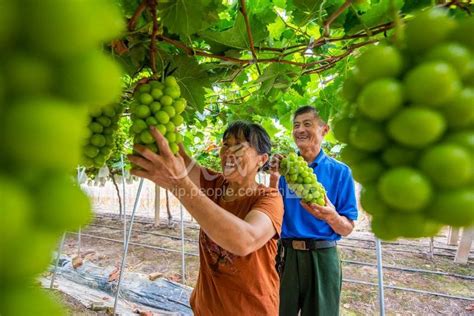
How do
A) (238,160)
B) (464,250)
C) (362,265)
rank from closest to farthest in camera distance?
(238,160), (464,250), (362,265)

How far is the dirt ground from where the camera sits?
5309 mm

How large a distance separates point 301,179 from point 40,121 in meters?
1.72


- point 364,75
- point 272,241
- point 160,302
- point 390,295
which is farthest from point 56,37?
point 390,295

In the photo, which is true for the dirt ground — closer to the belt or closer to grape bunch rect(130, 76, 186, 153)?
the belt

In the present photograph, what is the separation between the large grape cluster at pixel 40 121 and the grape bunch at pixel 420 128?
0.95 feet

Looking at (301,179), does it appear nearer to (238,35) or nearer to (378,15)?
(238,35)

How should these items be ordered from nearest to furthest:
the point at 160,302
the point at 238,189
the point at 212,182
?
the point at 238,189 → the point at 212,182 → the point at 160,302

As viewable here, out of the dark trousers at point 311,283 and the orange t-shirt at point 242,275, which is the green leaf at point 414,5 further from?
the dark trousers at point 311,283

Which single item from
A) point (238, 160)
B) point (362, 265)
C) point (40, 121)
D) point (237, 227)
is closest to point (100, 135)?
point (237, 227)

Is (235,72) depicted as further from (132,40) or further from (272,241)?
(272,241)

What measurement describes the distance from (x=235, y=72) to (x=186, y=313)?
4.49 metres

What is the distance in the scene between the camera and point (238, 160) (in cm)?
175

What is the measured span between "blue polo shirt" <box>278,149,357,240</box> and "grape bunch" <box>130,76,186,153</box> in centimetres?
180

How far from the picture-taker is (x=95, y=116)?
0.87 meters
